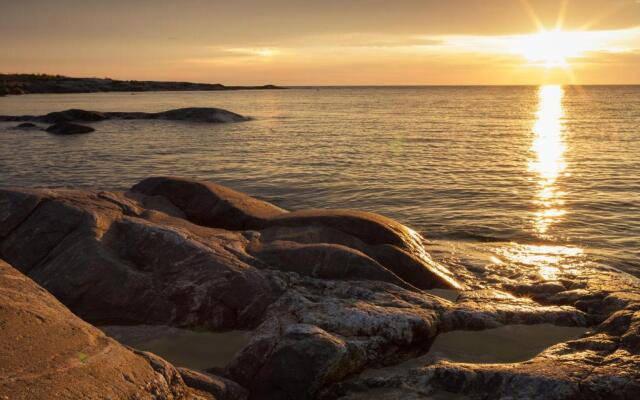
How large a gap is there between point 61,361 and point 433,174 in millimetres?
19211

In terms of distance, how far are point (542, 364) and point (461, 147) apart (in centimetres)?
2762

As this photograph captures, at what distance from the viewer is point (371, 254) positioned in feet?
30.7

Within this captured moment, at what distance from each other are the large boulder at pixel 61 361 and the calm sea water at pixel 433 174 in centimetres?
715

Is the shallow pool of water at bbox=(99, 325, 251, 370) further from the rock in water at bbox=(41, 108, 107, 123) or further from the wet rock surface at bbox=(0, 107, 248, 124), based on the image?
the rock in water at bbox=(41, 108, 107, 123)

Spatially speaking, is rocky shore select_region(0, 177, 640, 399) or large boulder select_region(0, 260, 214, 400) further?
rocky shore select_region(0, 177, 640, 399)

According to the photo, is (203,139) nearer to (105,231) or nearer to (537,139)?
(537,139)

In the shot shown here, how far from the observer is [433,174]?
871 inches

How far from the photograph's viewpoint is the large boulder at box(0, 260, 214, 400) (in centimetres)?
406

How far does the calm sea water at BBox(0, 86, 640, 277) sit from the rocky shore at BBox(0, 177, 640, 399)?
214 centimetres

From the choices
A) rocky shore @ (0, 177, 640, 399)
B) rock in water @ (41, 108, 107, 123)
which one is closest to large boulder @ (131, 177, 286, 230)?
rocky shore @ (0, 177, 640, 399)

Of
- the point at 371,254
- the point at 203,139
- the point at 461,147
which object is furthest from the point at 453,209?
the point at 203,139

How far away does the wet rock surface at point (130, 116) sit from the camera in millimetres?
47469

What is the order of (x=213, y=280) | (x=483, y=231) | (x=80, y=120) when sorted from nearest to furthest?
1. (x=213, y=280)
2. (x=483, y=231)
3. (x=80, y=120)

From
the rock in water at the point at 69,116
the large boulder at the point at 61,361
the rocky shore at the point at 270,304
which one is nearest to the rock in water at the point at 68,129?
the rock in water at the point at 69,116
